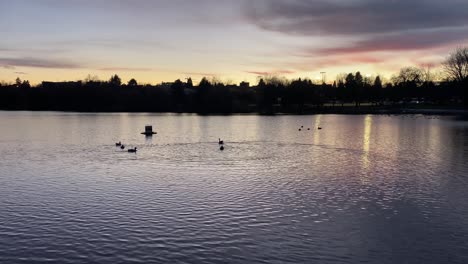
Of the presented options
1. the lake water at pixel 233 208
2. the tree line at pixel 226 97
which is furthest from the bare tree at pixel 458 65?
the lake water at pixel 233 208

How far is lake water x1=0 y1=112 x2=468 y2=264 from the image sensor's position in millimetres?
15641

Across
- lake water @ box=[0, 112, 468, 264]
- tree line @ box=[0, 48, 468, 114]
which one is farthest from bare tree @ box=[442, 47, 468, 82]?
lake water @ box=[0, 112, 468, 264]

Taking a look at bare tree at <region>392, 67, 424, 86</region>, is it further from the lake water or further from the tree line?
the lake water

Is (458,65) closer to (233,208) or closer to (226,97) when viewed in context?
(226,97)

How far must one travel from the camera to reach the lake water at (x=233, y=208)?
15.6 meters

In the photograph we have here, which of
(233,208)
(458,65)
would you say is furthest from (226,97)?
(233,208)

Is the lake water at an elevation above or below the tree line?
below

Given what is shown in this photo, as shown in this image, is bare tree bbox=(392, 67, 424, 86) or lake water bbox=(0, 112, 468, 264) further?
bare tree bbox=(392, 67, 424, 86)

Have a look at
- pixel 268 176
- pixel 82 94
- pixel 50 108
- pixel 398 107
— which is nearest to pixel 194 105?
pixel 82 94

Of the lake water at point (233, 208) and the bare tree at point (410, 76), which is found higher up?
the bare tree at point (410, 76)

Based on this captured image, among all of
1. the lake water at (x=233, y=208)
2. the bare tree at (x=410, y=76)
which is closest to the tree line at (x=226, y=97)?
the bare tree at (x=410, y=76)

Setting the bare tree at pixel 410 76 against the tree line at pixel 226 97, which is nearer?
the tree line at pixel 226 97

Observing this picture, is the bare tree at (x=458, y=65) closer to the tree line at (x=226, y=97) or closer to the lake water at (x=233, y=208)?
the tree line at (x=226, y=97)

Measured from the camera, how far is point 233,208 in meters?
21.3
